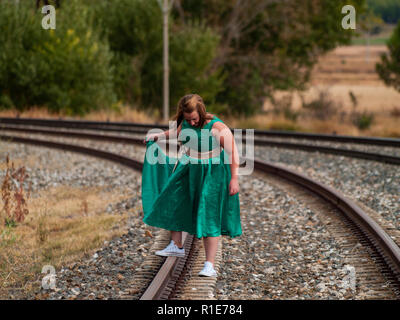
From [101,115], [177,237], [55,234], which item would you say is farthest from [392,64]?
[177,237]

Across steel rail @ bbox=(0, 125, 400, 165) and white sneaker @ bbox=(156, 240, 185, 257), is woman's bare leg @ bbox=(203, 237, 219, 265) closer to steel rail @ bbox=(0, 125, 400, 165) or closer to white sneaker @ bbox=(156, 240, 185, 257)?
white sneaker @ bbox=(156, 240, 185, 257)

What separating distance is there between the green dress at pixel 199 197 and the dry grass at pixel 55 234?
1.45 meters

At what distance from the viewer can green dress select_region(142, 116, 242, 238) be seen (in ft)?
16.8

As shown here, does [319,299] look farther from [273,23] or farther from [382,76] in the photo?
[382,76]

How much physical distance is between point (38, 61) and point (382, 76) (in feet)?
74.4

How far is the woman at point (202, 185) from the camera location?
5.02 metres

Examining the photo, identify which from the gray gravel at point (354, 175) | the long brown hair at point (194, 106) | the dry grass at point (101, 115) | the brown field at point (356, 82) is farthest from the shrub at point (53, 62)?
the long brown hair at point (194, 106)

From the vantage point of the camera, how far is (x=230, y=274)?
5465 mm

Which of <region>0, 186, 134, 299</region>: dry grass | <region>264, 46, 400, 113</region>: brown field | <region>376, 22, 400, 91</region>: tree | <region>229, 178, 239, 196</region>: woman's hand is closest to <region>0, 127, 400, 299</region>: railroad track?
<region>229, 178, 239, 196</region>: woman's hand

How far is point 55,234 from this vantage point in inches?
291

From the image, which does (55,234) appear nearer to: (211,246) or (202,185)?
(211,246)

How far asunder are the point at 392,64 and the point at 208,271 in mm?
33737

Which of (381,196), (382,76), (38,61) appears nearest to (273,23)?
(382,76)

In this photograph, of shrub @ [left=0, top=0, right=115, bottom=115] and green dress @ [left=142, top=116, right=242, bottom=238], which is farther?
shrub @ [left=0, top=0, right=115, bottom=115]
